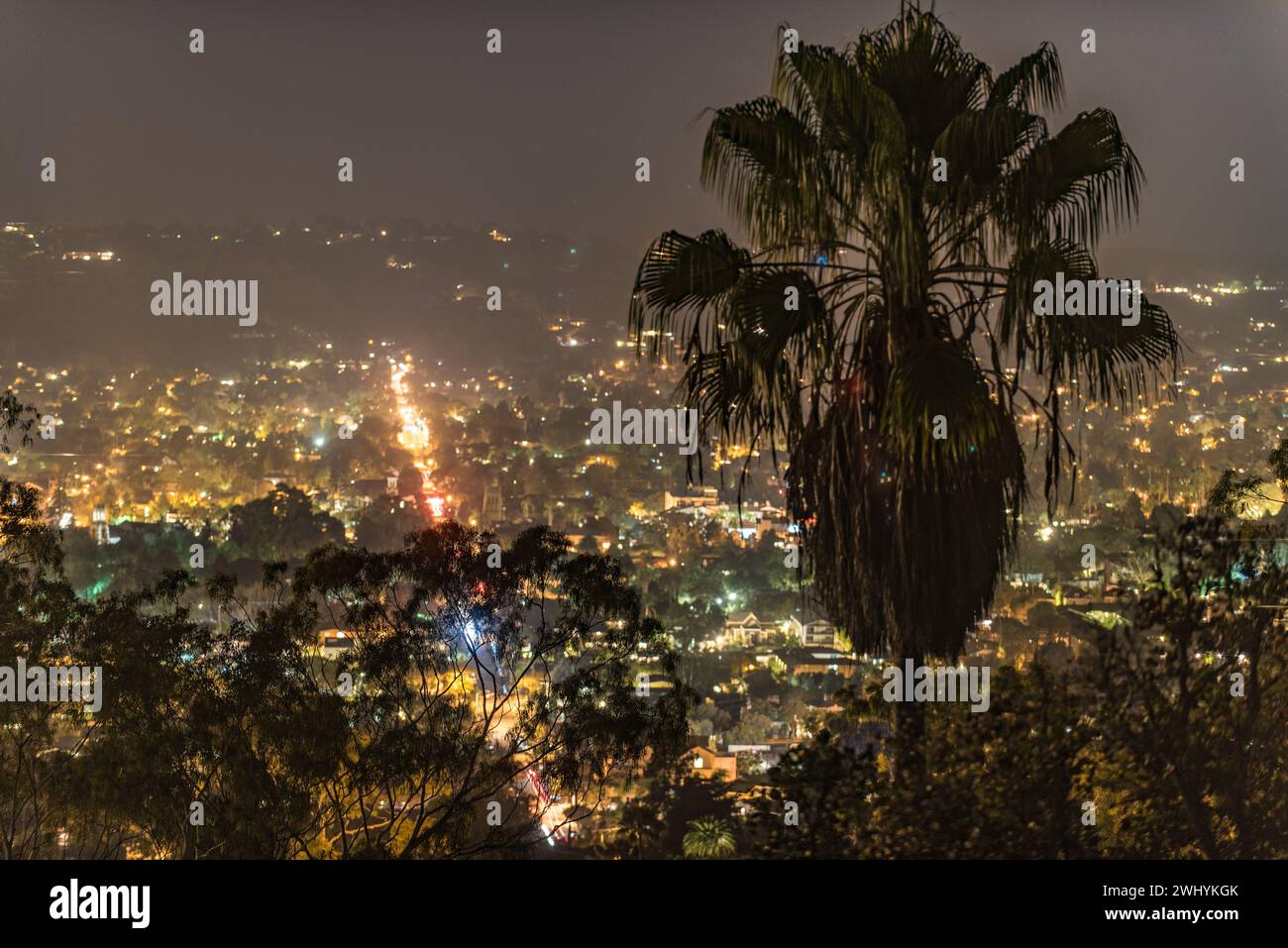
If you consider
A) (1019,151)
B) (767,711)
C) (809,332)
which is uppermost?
(1019,151)

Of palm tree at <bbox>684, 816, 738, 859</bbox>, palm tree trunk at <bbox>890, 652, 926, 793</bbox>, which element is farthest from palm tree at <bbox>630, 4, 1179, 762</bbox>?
palm tree at <bbox>684, 816, 738, 859</bbox>

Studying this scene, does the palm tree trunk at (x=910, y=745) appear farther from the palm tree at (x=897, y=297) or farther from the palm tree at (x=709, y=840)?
the palm tree at (x=709, y=840)

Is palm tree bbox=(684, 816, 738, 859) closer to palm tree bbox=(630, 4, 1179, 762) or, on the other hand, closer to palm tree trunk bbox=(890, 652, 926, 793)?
palm tree trunk bbox=(890, 652, 926, 793)

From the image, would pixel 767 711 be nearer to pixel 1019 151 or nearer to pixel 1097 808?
pixel 1097 808
